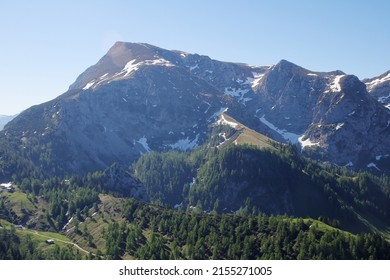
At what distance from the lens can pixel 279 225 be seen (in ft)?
520

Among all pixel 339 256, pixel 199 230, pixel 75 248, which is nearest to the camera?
pixel 339 256

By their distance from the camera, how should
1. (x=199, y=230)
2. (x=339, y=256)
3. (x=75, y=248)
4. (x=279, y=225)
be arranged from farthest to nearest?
1. (x=75, y=248)
2. (x=199, y=230)
3. (x=279, y=225)
4. (x=339, y=256)

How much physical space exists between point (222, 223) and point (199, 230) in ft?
32.0

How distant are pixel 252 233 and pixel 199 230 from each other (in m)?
20.8

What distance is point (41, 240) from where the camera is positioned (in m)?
190

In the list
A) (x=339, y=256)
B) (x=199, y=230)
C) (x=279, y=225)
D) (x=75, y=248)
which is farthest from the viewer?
(x=75, y=248)

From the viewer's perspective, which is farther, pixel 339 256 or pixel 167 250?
pixel 167 250

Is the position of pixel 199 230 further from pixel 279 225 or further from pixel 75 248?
pixel 75 248
